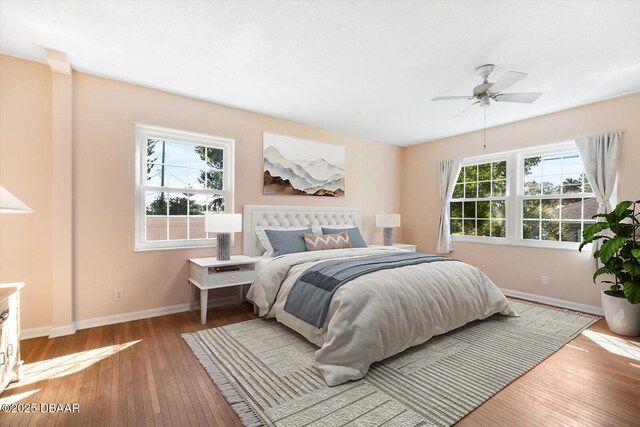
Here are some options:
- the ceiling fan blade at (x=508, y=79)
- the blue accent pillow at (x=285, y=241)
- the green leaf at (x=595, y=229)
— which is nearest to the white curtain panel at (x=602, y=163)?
the green leaf at (x=595, y=229)

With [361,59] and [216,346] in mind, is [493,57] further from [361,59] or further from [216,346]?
[216,346]

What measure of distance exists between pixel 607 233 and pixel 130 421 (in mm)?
4924

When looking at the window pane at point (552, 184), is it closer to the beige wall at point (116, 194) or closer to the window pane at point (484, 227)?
the window pane at point (484, 227)

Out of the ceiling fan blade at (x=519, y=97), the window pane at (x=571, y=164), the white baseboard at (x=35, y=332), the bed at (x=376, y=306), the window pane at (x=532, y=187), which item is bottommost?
the white baseboard at (x=35, y=332)

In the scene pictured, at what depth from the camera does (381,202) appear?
18.8 feet

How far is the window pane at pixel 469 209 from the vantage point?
5.00 meters

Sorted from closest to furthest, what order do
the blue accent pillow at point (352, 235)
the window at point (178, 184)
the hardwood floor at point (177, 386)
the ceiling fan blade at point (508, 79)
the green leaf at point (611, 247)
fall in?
the hardwood floor at point (177, 386) < the ceiling fan blade at point (508, 79) < the green leaf at point (611, 247) < the window at point (178, 184) < the blue accent pillow at point (352, 235)

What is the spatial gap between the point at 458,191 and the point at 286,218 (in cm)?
311

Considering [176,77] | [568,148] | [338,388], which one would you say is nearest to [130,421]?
[338,388]

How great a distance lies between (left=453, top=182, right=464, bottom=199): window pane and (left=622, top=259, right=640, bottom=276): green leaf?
8.25 ft

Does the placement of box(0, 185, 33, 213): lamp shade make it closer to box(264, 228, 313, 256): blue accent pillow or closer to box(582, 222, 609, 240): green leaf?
box(264, 228, 313, 256): blue accent pillow

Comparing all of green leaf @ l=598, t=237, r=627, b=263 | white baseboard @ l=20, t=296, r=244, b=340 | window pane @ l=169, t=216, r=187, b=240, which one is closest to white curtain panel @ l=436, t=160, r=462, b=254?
green leaf @ l=598, t=237, r=627, b=263

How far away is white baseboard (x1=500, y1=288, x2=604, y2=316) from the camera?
360 cm

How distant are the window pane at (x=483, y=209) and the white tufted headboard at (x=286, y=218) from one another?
6.48 ft
